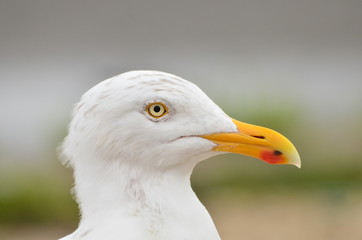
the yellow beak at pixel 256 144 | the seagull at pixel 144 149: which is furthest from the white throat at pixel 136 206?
the yellow beak at pixel 256 144

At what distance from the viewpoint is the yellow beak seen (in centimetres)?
153

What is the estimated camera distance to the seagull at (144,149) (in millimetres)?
1495

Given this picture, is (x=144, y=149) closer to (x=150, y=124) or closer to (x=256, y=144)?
(x=150, y=124)

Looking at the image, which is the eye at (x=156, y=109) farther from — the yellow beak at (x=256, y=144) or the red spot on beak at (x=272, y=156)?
the red spot on beak at (x=272, y=156)

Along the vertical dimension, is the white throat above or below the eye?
below

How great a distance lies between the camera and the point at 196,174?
4328 mm

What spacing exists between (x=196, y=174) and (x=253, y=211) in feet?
1.47

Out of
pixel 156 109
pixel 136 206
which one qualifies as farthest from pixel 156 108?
pixel 136 206

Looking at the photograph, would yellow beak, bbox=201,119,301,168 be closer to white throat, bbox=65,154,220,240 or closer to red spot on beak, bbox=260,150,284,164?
red spot on beak, bbox=260,150,284,164

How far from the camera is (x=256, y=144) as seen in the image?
1544 millimetres

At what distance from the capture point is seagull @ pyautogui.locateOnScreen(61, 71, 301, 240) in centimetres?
150

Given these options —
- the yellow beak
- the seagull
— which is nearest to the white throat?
the seagull

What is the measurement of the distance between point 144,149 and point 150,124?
0.06m

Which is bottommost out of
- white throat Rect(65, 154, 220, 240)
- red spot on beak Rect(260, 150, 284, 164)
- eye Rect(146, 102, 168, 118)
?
white throat Rect(65, 154, 220, 240)
